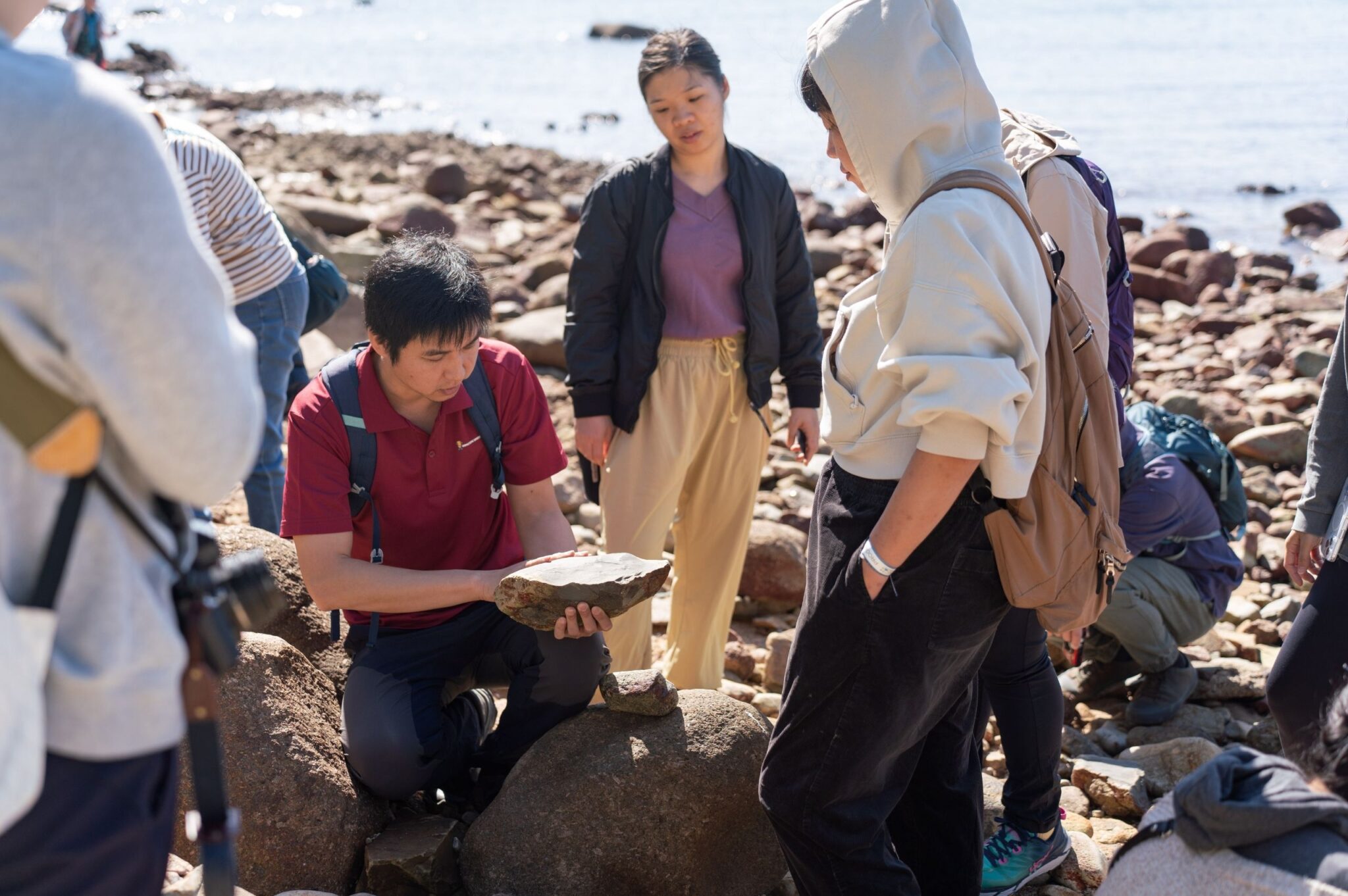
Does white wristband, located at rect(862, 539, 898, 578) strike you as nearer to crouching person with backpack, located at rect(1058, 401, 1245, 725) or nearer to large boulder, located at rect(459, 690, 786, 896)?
large boulder, located at rect(459, 690, 786, 896)

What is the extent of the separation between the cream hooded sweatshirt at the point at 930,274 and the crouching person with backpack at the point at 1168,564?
6.81 ft

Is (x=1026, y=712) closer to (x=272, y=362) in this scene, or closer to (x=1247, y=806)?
(x=1247, y=806)

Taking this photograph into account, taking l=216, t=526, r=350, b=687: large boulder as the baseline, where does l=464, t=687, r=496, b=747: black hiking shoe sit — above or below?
below

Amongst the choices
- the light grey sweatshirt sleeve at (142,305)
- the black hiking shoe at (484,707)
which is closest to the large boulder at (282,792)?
Answer: the black hiking shoe at (484,707)

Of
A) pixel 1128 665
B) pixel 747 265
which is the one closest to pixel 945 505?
pixel 747 265

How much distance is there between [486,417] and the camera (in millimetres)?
3457

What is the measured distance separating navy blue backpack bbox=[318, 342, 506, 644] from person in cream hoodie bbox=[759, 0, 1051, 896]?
3.70 ft

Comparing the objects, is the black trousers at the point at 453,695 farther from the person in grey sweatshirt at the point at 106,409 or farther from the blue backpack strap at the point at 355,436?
the person in grey sweatshirt at the point at 106,409

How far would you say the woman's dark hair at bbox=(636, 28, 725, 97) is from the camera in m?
4.07

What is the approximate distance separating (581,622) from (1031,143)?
1.68 metres

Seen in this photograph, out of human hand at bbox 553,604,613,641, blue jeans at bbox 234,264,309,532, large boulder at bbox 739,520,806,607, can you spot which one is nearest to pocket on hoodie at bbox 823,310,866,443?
human hand at bbox 553,604,613,641

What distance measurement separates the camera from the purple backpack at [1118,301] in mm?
3398

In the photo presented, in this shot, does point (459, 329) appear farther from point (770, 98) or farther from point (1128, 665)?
point (770, 98)

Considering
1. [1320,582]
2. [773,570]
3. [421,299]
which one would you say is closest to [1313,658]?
[1320,582]
